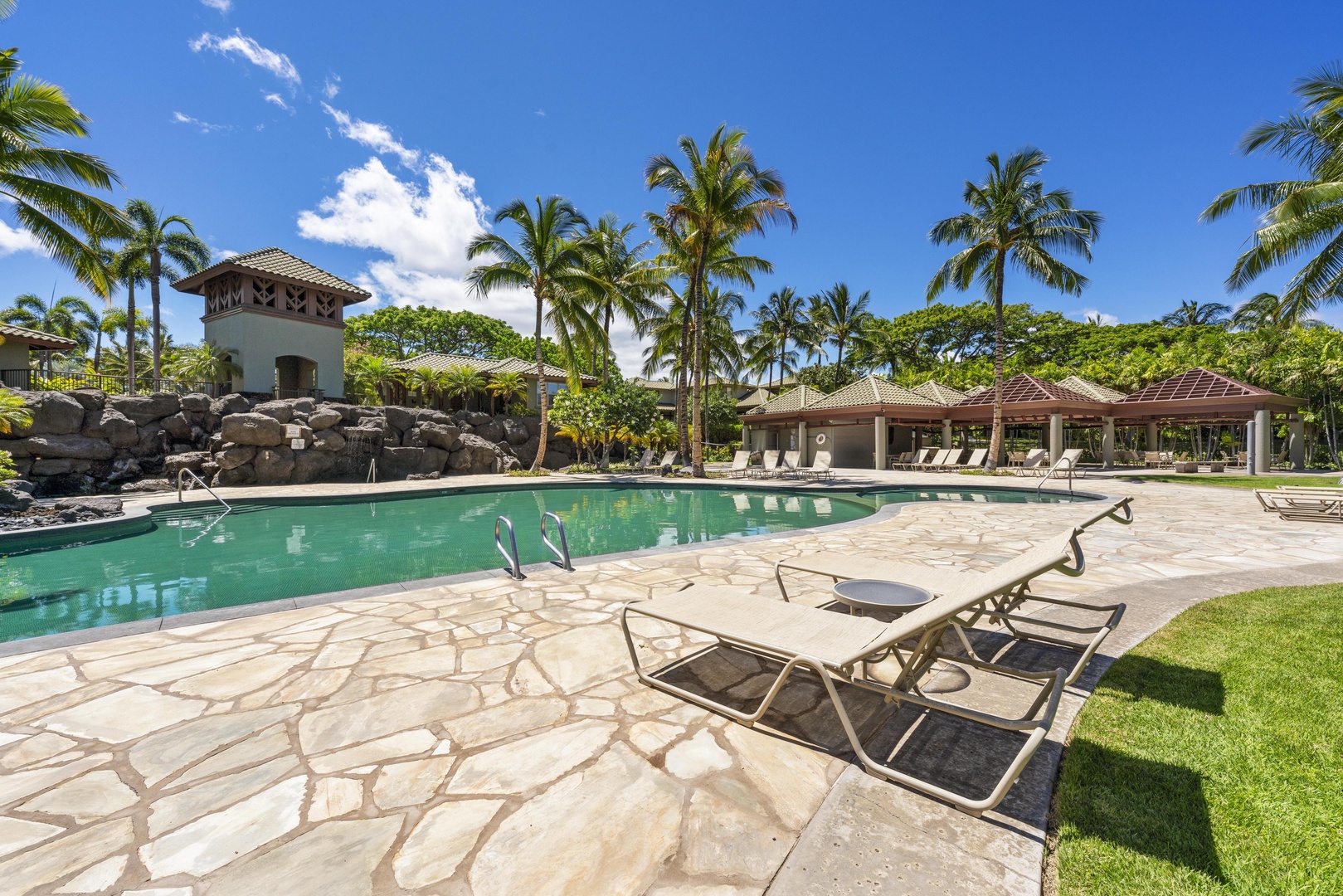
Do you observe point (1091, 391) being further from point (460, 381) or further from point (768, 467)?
point (460, 381)

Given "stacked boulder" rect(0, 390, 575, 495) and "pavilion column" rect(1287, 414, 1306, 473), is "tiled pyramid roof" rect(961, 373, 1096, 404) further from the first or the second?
"stacked boulder" rect(0, 390, 575, 495)

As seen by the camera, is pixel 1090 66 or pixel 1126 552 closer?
pixel 1126 552

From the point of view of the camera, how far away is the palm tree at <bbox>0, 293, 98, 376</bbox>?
111 ft

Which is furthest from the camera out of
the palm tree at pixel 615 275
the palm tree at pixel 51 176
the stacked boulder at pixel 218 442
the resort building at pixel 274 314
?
the resort building at pixel 274 314

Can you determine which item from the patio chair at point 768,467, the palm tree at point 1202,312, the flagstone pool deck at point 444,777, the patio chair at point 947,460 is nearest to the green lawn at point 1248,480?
the patio chair at point 947,460

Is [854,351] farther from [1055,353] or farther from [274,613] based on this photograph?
[274,613]

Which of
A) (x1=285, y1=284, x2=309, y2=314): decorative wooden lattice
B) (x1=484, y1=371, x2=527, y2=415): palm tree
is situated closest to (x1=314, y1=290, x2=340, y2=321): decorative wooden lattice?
(x1=285, y1=284, x2=309, y2=314): decorative wooden lattice

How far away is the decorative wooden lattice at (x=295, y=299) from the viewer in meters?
22.6

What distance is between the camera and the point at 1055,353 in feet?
129

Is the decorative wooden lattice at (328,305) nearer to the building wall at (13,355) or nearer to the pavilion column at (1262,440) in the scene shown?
the building wall at (13,355)

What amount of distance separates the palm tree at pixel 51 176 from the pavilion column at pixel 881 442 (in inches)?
936

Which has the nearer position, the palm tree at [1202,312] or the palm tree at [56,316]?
the palm tree at [56,316]

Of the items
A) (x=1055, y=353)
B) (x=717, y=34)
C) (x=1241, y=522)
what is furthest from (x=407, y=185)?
(x=1055, y=353)

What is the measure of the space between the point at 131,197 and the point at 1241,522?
3700cm
